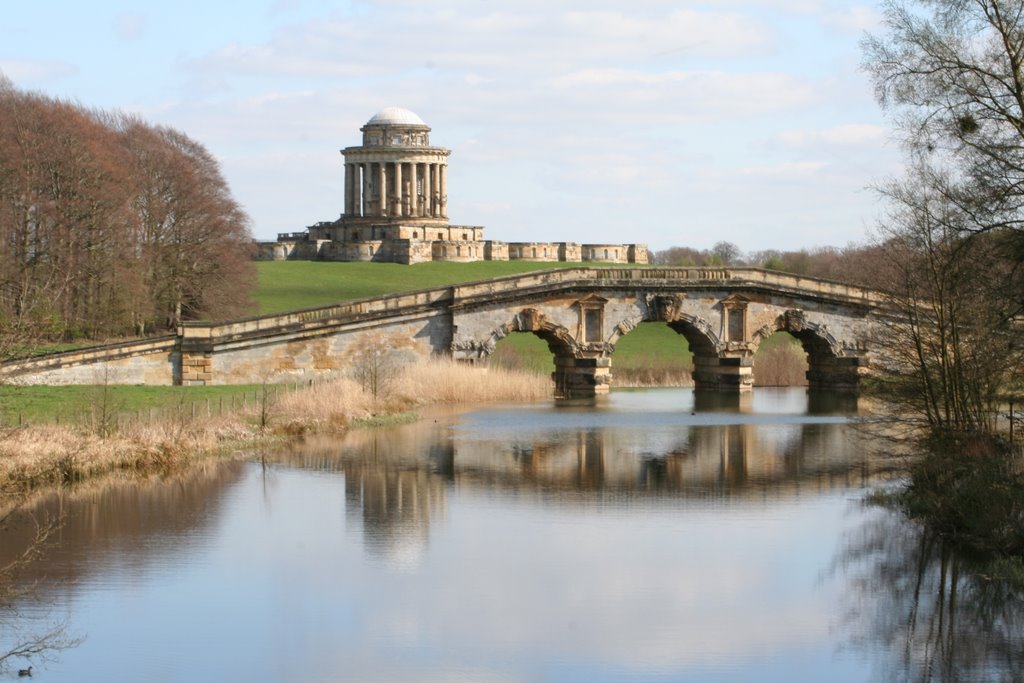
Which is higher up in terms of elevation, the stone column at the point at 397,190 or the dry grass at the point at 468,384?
the stone column at the point at 397,190

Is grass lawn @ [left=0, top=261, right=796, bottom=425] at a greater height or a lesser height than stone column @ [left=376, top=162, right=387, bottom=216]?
lesser

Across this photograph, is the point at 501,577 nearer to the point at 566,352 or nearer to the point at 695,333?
the point at 566,352

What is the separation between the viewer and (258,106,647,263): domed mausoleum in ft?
386

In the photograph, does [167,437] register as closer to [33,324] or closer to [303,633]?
[33,324]

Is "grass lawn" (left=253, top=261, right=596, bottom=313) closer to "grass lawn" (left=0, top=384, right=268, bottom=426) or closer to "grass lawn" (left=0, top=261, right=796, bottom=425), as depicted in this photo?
"grass lawn" (left=0, top=261, right=796, bottom=425)

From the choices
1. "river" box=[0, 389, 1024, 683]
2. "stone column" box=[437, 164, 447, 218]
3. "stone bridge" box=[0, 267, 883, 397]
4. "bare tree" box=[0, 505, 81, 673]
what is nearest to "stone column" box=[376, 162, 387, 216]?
"stone column" box=[437, 164, 447, 218]

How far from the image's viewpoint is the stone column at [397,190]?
5098 inches

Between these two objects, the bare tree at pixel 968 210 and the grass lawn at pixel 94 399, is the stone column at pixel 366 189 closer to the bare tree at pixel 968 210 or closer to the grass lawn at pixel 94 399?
the grass lawn at pixel 94 399

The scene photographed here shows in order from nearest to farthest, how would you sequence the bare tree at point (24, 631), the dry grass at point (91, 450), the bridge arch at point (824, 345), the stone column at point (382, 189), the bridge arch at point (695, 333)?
the bare tree at point (24, 631), the dry grass at point (91, 450), the bridge arch at point (695, 333), the bridge arch at point (824, 345), the stone column at point (382, 189)

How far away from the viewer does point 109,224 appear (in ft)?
190

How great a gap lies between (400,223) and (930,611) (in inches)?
4212

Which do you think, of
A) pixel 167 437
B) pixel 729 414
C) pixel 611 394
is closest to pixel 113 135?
pixel 611 394

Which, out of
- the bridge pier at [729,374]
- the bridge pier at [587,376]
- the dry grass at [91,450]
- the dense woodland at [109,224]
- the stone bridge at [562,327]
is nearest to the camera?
the dry grass at [91,450]

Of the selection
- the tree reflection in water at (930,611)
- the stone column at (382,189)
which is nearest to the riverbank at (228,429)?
the tree reflection in water at (930,611)
